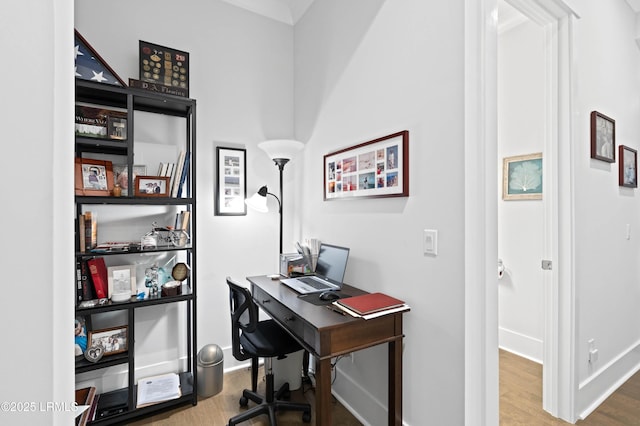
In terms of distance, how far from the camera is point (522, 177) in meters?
2.68

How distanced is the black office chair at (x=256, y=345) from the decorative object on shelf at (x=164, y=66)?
57.8 inches

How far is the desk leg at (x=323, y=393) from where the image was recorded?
4.44 feet

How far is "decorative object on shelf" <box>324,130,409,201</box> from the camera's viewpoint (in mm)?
1646

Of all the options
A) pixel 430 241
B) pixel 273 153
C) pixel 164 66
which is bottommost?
pixel 430 241

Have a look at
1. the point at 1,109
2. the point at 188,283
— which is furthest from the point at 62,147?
the point at 188,283

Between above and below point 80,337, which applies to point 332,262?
above

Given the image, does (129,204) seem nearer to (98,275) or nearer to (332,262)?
(98,275)

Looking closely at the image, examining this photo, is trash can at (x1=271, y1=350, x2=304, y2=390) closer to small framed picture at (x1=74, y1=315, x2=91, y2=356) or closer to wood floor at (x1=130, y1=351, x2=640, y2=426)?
wood floor at (x1=130, y1=351, x2=640, y2=426)

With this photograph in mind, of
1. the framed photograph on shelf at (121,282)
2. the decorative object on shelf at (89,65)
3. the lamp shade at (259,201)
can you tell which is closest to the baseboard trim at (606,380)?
the lamp shade at (259,201)

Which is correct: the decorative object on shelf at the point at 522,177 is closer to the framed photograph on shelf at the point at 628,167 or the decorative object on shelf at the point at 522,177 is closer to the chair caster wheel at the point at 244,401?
the framed photograph on shelf at the point at 628,167

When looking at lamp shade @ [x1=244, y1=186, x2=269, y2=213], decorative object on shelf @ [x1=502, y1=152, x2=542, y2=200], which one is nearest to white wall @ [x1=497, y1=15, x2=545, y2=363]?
decorative object on shelf @ [x1=502, y1=152, x2=542, y2=200]

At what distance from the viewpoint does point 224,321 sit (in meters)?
2.51

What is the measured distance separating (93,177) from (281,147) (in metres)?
1.26

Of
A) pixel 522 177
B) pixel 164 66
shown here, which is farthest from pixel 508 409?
pixel 164 66
